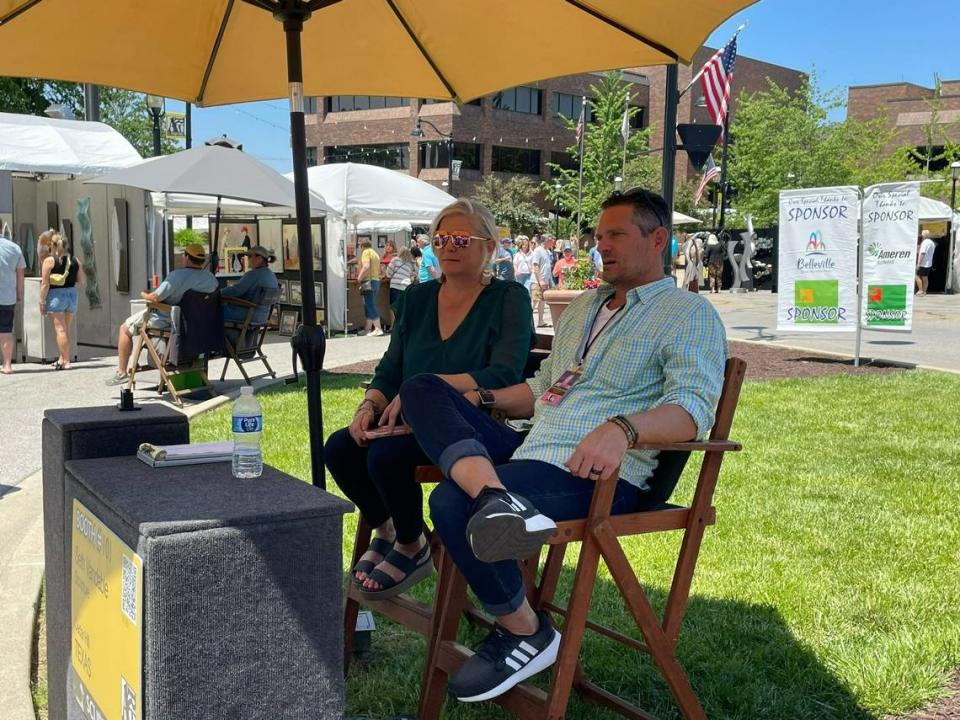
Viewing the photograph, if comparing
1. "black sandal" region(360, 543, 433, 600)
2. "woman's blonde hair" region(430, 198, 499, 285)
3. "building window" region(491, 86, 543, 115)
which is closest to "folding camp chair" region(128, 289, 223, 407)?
"woman's blonde hair" region(430, 198, 499, 285)

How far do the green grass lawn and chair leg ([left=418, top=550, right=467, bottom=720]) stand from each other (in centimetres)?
20

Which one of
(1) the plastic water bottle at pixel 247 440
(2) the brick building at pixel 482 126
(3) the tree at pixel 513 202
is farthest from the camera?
(2) the brick building at pixel 482 126

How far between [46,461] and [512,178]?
2579 inches

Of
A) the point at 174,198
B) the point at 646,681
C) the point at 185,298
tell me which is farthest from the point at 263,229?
the point at 646,681

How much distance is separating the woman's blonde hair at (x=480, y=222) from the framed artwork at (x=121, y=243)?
1194cm

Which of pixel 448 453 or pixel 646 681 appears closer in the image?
pixel 448 453

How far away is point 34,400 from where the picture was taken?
33.3 ft

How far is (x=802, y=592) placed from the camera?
4.21 m

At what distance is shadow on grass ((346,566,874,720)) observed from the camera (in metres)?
3.24

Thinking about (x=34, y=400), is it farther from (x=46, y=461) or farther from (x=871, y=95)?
(x=871, y=95)

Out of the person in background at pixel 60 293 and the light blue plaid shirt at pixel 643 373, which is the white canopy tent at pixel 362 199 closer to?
the person in background at pixel 60 293

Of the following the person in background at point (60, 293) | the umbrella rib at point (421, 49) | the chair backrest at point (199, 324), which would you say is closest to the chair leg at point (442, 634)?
the umbrella rib at point (421, 49)

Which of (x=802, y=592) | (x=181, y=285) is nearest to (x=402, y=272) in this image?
(x=181, y=285)

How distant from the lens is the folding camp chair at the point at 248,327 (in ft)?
35.4
